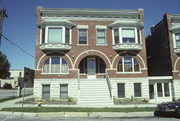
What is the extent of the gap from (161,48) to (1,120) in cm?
2115

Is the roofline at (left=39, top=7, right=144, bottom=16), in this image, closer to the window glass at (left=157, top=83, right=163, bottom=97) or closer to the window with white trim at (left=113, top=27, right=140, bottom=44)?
the window with white trim at (left=113, top=27, right=140, bottom=44)

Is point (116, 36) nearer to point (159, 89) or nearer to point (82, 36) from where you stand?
point (82, 36)

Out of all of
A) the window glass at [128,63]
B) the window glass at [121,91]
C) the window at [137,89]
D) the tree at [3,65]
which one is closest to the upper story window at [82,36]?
the window glass at [128,63]

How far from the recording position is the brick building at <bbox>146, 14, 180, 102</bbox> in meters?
22.5

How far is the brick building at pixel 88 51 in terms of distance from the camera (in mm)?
21312

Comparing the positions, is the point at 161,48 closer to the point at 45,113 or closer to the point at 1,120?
the point at 45,113

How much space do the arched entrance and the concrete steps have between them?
74.4 inches

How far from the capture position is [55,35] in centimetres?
2186

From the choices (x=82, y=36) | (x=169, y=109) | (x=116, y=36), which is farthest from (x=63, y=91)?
(x=169, y=109)

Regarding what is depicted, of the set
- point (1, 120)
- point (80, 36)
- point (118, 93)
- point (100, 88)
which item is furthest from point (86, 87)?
point (1, 120)

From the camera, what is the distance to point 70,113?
43.0 feet

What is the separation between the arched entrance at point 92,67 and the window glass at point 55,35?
4.21 m

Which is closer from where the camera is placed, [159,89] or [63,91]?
[63,91]

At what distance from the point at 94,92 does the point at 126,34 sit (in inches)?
318
